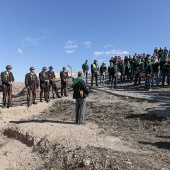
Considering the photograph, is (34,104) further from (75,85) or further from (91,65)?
(91,65)

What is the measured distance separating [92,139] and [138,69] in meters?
13.5

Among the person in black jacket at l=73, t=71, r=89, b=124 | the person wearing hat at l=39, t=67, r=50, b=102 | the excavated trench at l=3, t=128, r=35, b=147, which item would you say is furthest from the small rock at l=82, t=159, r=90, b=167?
the person wearing hat at l=39, t=67, r=50, b=102

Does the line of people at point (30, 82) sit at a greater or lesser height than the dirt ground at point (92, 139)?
greater

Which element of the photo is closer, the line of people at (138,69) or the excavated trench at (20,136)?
the excavated trench at (20,136)

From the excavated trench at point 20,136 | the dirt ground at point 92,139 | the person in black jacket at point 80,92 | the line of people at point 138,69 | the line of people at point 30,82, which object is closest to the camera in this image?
the dirt ground at point 92,139

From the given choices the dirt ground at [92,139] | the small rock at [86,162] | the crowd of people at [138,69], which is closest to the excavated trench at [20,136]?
the dirt ground at [92,139]

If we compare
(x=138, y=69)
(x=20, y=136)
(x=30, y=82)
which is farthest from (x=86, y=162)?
(x=138, y=69)

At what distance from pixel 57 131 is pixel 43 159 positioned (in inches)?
53.7

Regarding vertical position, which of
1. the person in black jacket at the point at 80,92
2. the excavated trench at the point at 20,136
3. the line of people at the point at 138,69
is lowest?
the excavated trench at the point at 20,136

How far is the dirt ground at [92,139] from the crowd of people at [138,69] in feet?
17.0

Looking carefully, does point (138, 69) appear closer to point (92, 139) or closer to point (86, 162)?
point (92, 139)

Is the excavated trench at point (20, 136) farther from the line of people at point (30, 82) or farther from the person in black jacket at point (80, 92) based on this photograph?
the line of people at point (30, 82)

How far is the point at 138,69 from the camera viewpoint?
21.3 metres

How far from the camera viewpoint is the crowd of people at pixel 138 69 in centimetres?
1936
